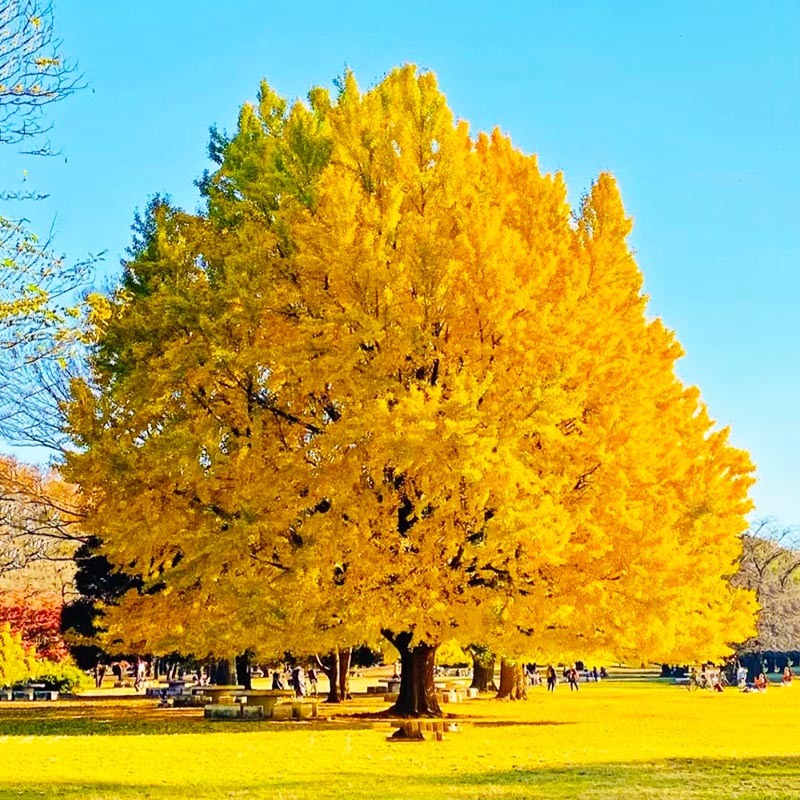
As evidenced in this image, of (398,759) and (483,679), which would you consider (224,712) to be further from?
(483,679)

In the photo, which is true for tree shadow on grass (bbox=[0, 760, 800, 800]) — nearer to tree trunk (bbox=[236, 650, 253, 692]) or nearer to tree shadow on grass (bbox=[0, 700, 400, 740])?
tree shadow on grass (bbox=[0, 700, 400, 740])

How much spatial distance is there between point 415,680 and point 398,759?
9.19m

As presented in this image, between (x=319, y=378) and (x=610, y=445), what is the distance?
246 inches

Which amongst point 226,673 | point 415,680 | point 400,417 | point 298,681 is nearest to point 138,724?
point 415,680

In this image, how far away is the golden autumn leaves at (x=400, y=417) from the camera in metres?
21.8

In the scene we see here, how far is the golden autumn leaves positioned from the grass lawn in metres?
2.12

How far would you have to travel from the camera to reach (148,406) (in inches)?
931

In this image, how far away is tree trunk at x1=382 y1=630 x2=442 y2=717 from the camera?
2491cm

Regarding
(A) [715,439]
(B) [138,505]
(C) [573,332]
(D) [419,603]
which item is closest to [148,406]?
(B) [138,505]

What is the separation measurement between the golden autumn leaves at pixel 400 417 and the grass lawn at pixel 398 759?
212 centimetres

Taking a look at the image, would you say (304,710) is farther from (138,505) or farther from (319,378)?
(319,378)

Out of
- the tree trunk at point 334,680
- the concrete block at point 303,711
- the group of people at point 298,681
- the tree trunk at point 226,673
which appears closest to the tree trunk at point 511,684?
the tree trunk at point 334,680

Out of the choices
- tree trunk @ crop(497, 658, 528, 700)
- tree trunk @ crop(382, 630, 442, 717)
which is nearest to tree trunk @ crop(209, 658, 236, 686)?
tree trunk @ crop(497, 658, 528, 700)

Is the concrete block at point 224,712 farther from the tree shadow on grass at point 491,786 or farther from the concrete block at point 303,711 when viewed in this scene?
the tree shadow on grass at point 491,786
